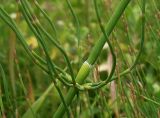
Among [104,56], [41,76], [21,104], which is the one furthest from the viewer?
[104,56]

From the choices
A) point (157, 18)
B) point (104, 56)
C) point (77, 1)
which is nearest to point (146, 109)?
point (157, 18)

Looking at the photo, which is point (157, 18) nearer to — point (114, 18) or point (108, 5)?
point (108, 5)

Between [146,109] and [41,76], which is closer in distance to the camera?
[146,109]

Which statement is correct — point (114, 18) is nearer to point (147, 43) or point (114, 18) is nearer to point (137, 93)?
point (137, 93)

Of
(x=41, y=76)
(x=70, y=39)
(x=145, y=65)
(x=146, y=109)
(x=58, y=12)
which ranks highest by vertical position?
(x=58, y=12)

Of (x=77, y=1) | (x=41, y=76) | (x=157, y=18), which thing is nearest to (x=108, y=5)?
(x=157, y=18)

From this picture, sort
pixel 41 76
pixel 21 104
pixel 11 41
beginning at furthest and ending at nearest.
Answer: pixel 41 76, pixel 21 104, pixel 11 41

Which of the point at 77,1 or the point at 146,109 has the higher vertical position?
the point at 77,1
